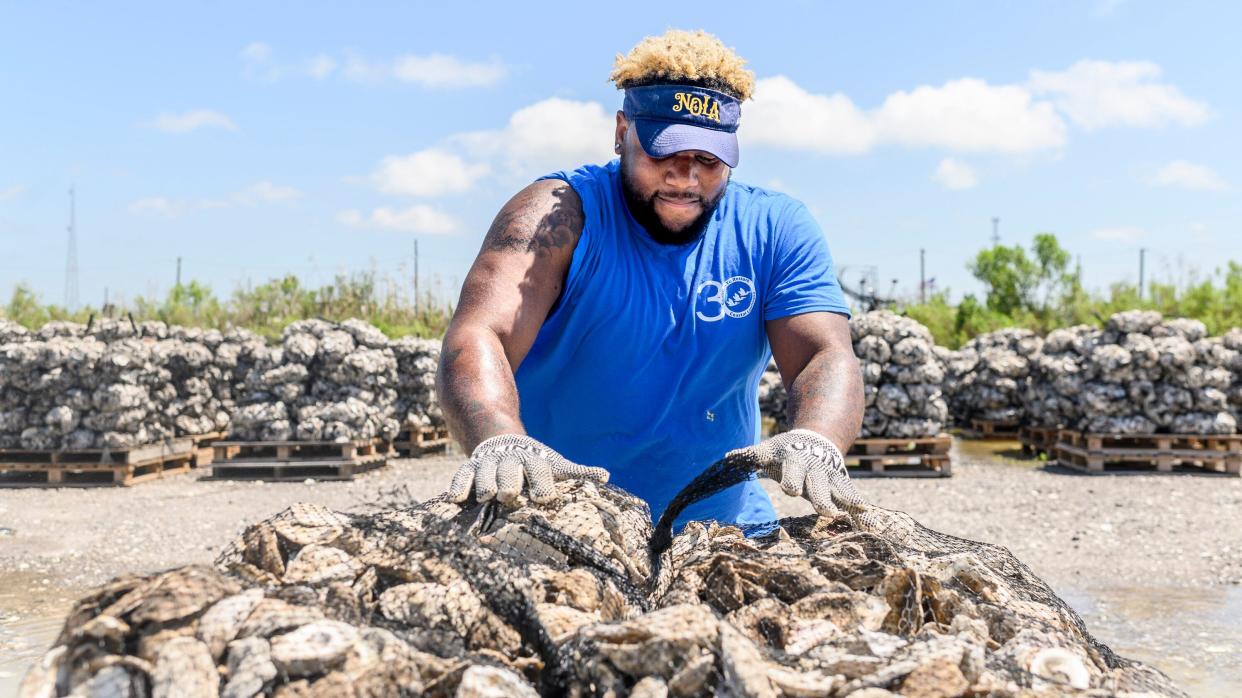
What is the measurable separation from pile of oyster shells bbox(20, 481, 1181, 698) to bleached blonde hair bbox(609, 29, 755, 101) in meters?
1.20

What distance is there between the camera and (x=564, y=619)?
4.66 ft

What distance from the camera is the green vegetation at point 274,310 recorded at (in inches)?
655

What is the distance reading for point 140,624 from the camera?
125cm

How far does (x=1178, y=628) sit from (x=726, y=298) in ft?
16.2

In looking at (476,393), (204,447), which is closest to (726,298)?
(476,393)

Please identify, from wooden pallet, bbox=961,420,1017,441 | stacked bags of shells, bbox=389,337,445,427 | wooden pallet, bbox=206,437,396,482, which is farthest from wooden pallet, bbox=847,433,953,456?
wooden pallet, bbox=206,437,396,482

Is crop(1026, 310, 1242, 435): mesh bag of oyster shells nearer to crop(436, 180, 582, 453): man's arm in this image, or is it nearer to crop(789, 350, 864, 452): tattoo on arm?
crop(789, 350, 864, 452): tattoo on arm

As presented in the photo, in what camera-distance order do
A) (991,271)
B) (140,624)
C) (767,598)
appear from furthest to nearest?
(991,271) → (767,598) → (140,624)

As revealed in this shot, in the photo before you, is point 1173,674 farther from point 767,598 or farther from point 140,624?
point 140,624

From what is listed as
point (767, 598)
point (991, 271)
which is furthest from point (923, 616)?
point (991, 271)

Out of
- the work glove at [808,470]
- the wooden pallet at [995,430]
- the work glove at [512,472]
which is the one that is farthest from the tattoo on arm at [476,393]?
the wooden pallet at [995,430]

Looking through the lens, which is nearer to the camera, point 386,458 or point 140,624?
point 140,624

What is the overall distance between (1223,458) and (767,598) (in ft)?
39.0

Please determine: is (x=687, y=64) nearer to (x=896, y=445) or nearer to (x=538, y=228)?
(x=538, y=228)
